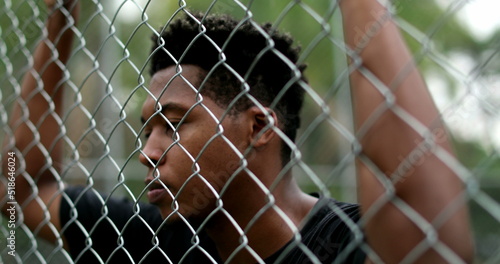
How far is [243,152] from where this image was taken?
1545 millimetres

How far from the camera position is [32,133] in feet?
6.87

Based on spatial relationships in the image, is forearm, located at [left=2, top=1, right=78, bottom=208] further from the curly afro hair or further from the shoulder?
the shoulder

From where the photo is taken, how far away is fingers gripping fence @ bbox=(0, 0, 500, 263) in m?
0.81

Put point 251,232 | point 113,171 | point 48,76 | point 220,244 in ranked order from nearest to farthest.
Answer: point 251,232, point 220,244, point 48,76, point 113,171

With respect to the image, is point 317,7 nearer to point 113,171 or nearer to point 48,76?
point 113,171

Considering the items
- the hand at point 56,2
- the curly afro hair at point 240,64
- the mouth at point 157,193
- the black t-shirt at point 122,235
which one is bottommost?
the black t-shirt at point 122,235

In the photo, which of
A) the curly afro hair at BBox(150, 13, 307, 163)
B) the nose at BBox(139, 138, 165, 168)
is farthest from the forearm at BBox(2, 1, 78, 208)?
the nose at BBox(139, 138, 165, 168)

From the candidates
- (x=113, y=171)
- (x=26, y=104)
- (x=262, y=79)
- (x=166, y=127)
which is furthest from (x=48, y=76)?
(x=113, y=171)

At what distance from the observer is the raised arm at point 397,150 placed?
0.80 meters

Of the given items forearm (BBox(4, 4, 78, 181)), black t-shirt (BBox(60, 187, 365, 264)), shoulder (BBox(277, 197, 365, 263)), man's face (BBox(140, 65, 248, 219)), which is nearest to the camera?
shoulder (BBox(277, 197, 365, 263))

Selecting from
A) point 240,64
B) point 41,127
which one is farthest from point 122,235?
point 240,64

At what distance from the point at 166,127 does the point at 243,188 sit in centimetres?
28

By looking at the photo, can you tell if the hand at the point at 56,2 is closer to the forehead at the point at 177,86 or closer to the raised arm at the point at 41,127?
the raised arm at the point at 41,127

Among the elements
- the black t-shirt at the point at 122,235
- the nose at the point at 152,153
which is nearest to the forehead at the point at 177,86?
the nose at the point at 152,153
